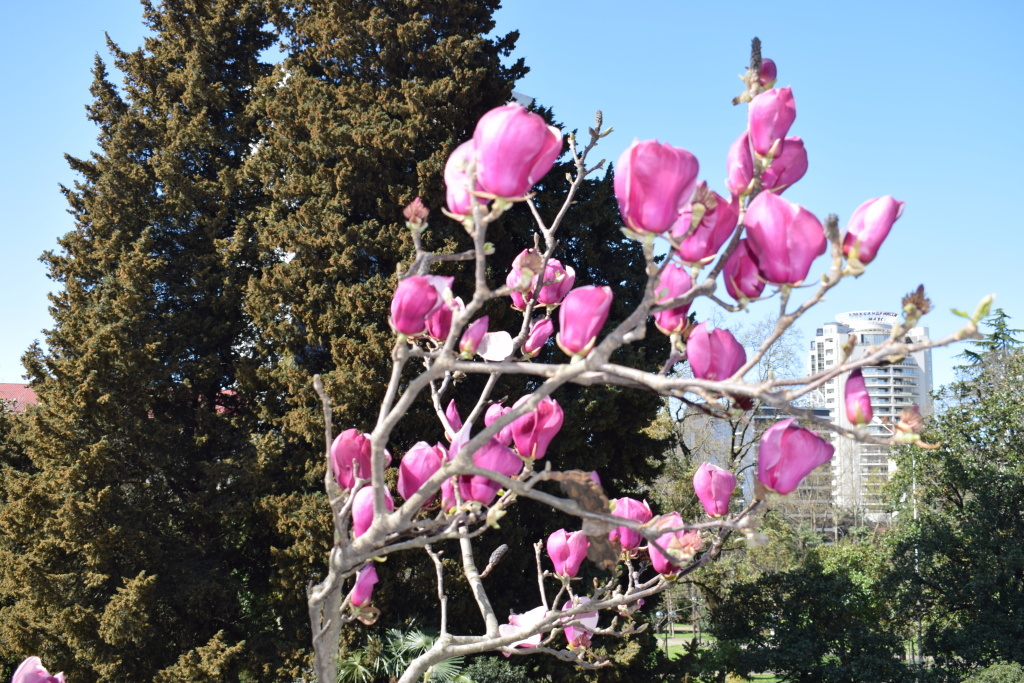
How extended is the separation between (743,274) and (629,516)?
1.69ft

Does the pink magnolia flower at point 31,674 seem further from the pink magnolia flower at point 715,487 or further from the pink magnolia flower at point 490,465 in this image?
the pink magnolia flower at point 715,487

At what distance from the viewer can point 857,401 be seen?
85 centimetres

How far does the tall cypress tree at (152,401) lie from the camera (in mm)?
7105

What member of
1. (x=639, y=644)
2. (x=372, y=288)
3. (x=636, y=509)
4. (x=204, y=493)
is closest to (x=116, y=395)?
(x=204, y=493)

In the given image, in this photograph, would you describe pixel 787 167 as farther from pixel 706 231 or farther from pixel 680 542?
pixel 680 542

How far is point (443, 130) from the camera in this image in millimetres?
7875

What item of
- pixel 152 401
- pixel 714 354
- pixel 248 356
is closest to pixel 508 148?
pixel 714 354

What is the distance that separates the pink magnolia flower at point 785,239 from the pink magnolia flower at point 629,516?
511mm

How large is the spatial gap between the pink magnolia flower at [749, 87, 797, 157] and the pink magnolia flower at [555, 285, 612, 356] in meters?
0.23

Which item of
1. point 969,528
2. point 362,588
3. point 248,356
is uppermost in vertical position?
point 248,356

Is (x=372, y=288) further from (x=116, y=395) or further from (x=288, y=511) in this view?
(x=116, y=395)

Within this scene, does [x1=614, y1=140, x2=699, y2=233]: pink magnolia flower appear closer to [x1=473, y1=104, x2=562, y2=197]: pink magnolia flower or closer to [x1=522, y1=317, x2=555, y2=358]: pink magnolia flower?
[x1=473, y1=104, x2=562, y2=197]: pink magnolia flower

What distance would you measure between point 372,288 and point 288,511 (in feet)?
7.10

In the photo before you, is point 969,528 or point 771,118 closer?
point 771,118
